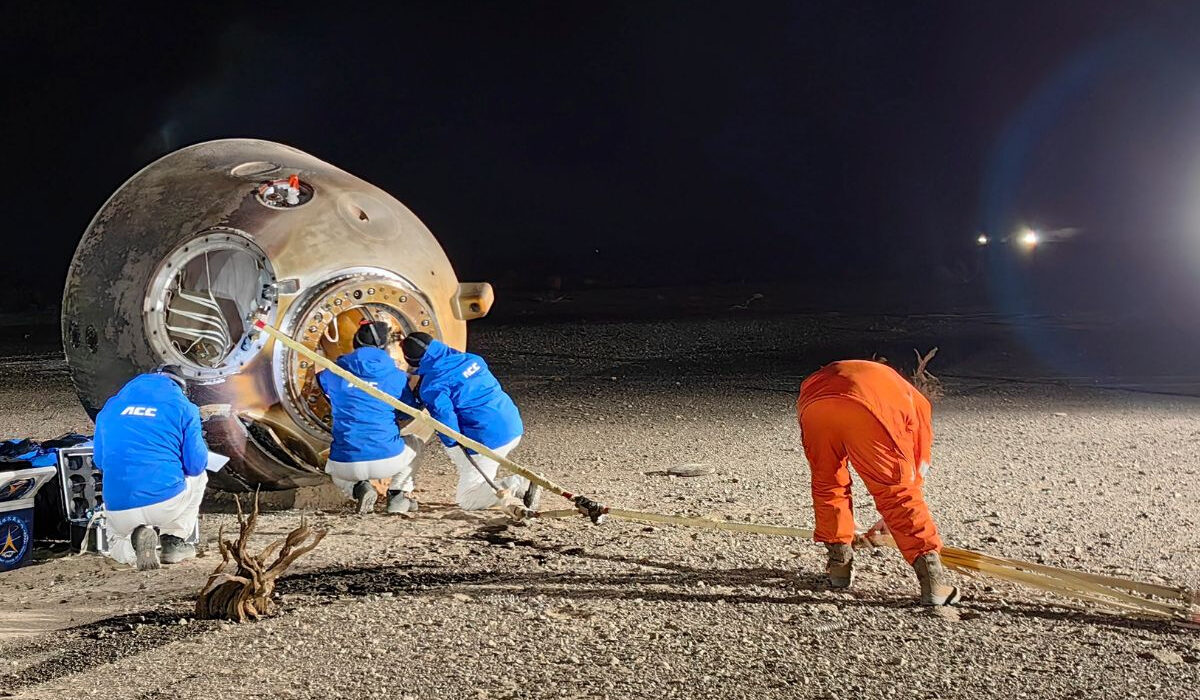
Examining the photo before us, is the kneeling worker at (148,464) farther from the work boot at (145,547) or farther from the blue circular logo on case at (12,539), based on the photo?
the blue circular logo on case at (12,539)

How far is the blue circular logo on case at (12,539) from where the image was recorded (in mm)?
6180

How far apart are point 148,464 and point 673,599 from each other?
291 centimetres

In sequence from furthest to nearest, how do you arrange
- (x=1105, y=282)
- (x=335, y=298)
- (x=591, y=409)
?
1. (x=1105, y=282)
2. (x=591, y=409)
3. (x=335, y=298)

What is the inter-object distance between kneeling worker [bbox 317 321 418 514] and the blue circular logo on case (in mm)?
1699

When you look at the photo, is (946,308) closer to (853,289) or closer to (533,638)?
(853,289)

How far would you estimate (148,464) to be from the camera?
6094mm

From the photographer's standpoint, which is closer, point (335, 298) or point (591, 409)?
point (335, 298)

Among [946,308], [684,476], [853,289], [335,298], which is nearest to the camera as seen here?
[335,298]

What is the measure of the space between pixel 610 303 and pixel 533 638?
2026 cm

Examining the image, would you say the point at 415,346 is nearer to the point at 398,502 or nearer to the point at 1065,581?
the point at 398,502

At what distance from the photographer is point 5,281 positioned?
27641mm

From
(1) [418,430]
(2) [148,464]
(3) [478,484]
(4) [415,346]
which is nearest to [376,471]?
(1) [418,430]

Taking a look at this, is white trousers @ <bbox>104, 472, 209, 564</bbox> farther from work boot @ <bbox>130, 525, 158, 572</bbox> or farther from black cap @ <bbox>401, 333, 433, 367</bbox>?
black cap @ <bbox>401, 333, 433, 367</bbox>

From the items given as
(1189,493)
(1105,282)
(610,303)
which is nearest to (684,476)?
(1189,493)
